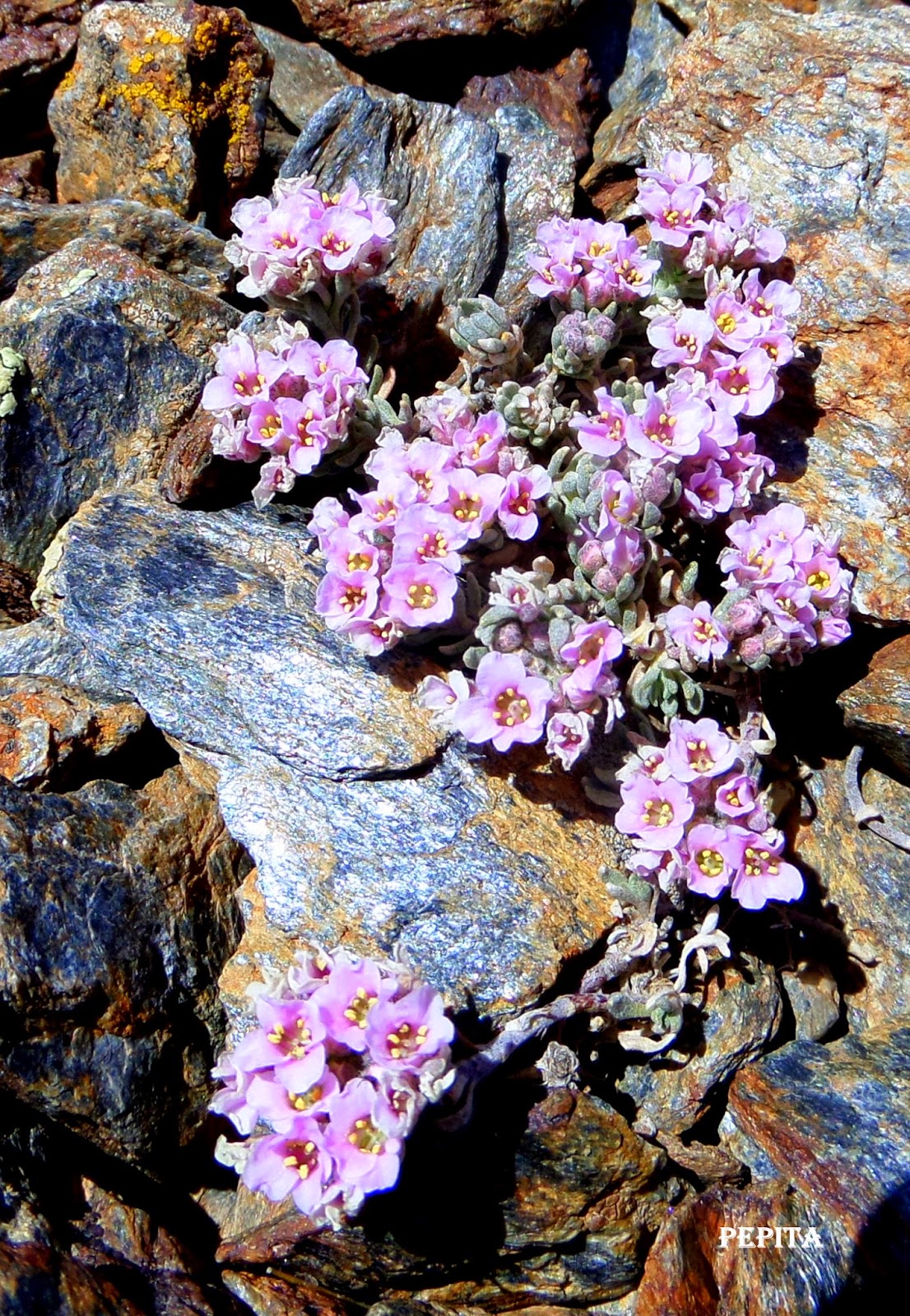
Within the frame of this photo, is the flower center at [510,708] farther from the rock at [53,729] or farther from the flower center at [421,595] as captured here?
the rock at [53,729]

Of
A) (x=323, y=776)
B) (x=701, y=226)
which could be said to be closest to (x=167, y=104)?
(x=701, y=226)

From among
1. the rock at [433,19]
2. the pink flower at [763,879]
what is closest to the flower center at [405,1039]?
the pink flower at [763,879]

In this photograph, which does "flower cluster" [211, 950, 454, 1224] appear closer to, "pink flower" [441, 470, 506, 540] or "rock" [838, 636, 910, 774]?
"pink flower" [441, 470, 506, 540]

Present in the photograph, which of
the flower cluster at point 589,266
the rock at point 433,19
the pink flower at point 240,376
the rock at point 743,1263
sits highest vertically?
the rock at point 433,19

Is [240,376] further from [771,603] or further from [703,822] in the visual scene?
[703,822]

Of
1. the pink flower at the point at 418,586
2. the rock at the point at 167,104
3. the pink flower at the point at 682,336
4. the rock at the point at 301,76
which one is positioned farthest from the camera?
the rock at the point at 301,76

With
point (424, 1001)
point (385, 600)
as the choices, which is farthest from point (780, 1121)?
point (385, 600)
